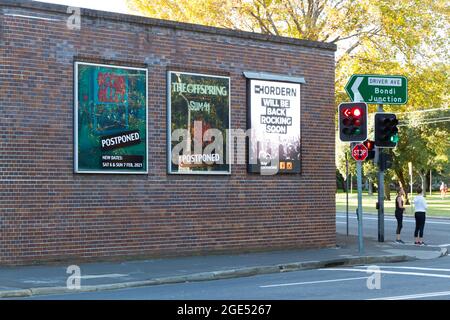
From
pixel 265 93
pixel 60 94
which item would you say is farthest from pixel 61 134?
pixel 265 93

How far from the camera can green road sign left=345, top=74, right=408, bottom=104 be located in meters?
22.4

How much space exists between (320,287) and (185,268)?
421cm

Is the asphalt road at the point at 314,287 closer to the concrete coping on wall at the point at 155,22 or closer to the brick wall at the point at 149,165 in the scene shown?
the brick wall at the point at 149,165

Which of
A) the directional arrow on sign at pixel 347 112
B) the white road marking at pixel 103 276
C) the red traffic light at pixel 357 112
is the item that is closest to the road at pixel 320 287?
the white road marking at pixel 103 276

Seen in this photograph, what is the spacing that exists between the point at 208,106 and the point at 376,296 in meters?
9.02

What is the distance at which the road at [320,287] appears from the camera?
12516 mm

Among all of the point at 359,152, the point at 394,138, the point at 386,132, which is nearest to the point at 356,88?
the point at 386,132

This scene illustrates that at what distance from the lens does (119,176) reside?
61.0 feet

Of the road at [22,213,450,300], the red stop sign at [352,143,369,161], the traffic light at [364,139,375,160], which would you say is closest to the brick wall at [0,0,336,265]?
the traffic light at [364,139,375,160]

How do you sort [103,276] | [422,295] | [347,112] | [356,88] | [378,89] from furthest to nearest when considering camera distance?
[378,89]
[356,88]
[347,112]
[103,276]
[422,295]

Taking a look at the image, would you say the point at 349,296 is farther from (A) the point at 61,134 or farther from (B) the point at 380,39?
(B) the point at 380,39

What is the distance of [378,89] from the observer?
2291 centimetres

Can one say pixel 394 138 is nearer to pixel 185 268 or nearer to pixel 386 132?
pixel 386 132

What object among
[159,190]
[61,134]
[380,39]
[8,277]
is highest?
[380,39]
